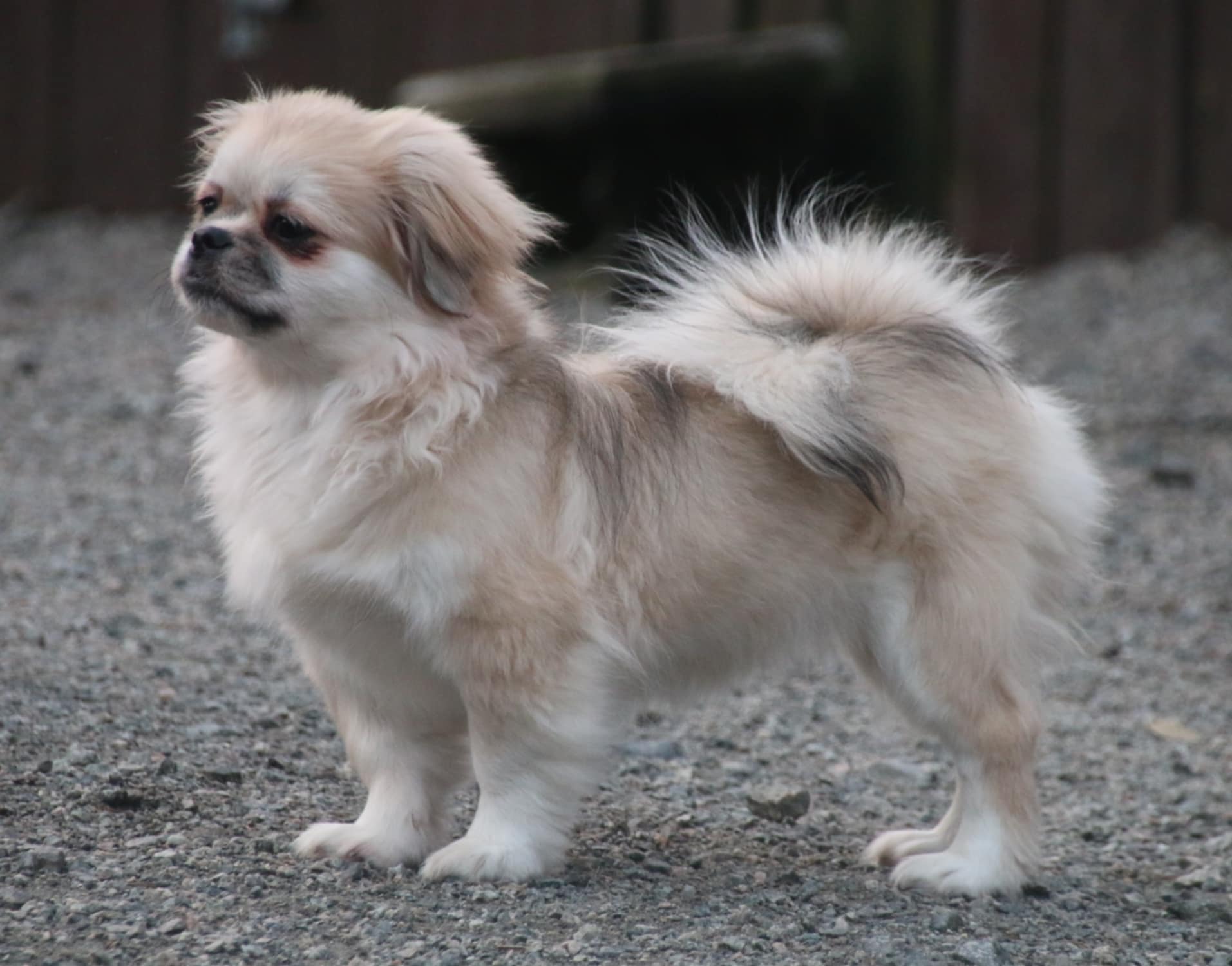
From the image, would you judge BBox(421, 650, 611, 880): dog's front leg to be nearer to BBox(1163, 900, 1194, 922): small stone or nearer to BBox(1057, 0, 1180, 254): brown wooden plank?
BBox(1163, 900, 1194, 922): small stone

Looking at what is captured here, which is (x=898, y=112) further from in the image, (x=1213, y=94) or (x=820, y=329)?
(x=820, y=329)

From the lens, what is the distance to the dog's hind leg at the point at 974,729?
3840 mm

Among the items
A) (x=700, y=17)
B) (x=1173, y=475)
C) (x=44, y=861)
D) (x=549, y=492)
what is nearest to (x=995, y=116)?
(x=700, y=17)

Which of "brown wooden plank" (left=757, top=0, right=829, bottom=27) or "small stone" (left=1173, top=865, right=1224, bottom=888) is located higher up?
"brown wooden plank" (left=757, top=0, right=829, bottom=27)

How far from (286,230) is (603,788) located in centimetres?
183

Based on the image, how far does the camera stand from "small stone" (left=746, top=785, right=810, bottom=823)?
4367 millimetres

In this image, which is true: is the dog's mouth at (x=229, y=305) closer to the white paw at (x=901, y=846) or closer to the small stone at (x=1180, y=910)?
the white paw at (x=901, y=846)

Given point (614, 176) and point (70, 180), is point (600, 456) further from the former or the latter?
point (70, 180)

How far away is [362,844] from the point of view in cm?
370

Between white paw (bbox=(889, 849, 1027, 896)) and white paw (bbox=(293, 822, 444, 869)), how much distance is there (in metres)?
1.14

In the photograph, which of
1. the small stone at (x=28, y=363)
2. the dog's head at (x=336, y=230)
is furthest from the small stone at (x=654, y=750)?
the small stone at (x=28, y=363)

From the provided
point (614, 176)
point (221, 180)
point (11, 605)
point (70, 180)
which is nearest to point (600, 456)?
point (221, 180)

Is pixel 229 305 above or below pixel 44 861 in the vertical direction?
above

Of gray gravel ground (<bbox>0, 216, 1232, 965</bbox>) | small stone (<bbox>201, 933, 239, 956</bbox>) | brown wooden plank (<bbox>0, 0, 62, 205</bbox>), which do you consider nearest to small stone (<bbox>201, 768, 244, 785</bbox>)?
gray gravel ground (<bbox>0, 216, 1232, 965</bbox>)
